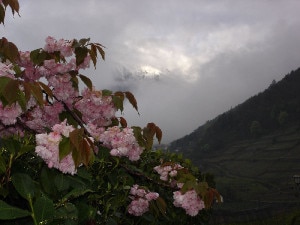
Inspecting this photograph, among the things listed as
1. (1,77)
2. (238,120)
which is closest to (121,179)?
(1,77)

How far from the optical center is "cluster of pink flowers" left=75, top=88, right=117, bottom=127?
12.2 ft

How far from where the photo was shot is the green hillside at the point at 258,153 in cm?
9506

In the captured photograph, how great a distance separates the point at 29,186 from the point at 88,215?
361 mm

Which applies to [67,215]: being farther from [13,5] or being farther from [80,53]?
[13,5]

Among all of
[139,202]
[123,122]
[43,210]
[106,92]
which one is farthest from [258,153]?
[43,210]

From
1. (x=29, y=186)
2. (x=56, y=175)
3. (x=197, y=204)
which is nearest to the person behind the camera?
(x=29, y=186)

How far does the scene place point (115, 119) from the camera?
4.01 metres

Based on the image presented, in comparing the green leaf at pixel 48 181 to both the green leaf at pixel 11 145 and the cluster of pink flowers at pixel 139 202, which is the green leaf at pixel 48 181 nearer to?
the green leaf at pixel 11 145

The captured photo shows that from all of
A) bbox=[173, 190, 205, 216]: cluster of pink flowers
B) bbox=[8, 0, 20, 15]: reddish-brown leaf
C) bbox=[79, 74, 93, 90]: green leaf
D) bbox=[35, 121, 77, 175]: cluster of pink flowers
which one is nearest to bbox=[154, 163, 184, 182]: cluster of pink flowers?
bbox=[173, 190, 205, 216]: cluster of pink flowers

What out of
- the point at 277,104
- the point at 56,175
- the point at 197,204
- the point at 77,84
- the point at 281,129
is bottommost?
the point at 197,204

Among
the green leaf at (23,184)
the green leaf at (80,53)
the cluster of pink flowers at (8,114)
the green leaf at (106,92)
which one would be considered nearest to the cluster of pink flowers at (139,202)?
the green leaf at (106,92)

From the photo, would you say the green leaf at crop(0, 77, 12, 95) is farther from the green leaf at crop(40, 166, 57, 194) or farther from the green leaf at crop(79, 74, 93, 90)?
the green leaf at crop(79, 74, 93, 90)

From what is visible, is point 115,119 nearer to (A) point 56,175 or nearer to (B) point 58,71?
(B) point 58,71

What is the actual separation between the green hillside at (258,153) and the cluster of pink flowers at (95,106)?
71096 mm
